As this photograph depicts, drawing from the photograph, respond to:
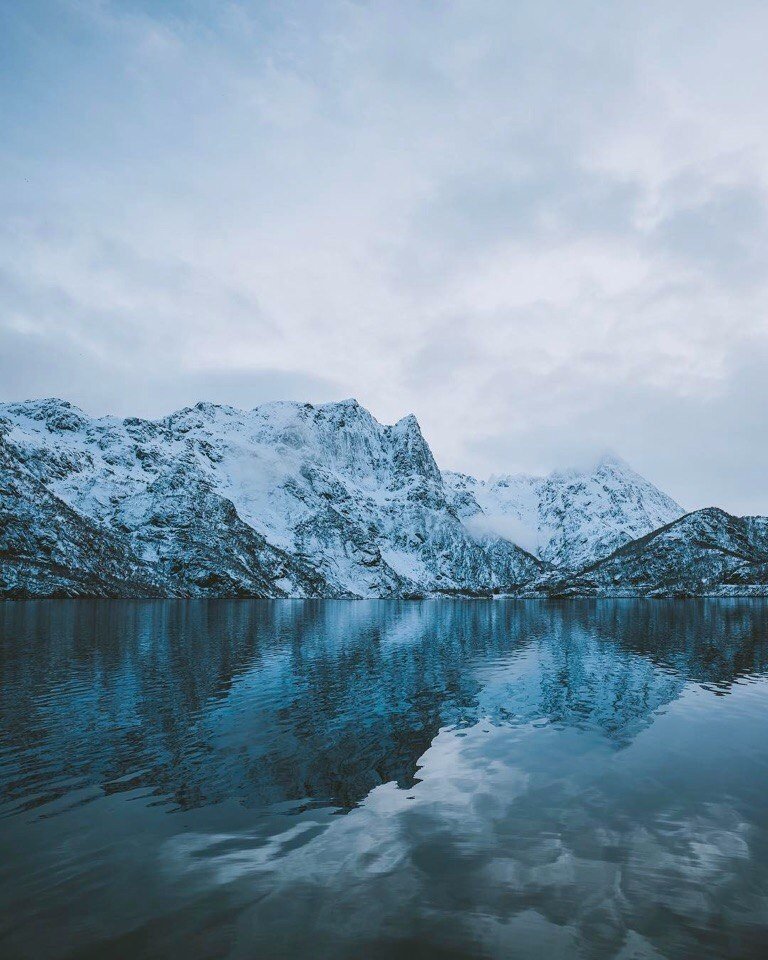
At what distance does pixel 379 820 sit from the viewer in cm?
2155

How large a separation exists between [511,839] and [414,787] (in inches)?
242

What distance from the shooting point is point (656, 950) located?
13.7m

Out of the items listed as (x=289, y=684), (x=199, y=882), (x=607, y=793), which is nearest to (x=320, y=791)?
(x=199, y=882)

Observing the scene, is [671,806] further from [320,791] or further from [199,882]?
[199,882]

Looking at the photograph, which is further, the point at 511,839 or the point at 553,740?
the point at 553,740

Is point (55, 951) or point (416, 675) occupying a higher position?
point (55, 951)

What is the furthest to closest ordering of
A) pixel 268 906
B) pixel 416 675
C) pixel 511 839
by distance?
pixel 416 675, pixel 511 839, pixel 268 906

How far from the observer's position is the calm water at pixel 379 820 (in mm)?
14453

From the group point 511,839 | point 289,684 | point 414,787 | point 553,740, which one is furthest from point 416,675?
point 511,839

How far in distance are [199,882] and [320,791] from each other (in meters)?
8.33

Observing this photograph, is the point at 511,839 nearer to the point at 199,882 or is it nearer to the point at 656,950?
the point at 656,950

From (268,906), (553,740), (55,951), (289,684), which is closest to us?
(55,951)

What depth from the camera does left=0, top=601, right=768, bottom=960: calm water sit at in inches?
569

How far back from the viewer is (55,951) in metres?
13.3
